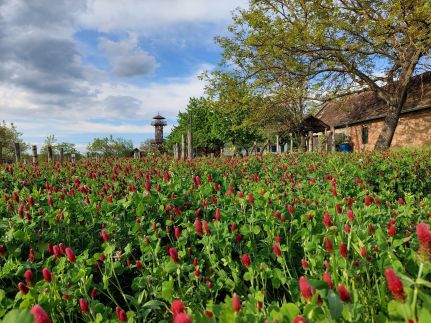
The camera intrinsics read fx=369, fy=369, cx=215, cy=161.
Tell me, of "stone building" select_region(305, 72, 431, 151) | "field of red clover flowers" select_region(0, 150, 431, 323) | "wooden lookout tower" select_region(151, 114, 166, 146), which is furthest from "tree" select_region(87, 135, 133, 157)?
"field of red clover flowers" select_region(0, 150, 431, 323)

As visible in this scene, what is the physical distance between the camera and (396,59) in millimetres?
21953

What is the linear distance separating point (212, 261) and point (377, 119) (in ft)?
106

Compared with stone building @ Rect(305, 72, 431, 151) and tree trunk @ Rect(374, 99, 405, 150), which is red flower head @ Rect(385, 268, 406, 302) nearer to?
tree trunk @ Rect(374, 99, 405, 150)

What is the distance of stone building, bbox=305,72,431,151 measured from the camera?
26.8 m

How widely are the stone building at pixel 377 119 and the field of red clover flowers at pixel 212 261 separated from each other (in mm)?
24595

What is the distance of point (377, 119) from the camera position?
31.7 metres

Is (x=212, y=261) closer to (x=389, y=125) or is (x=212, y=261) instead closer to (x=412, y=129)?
(x=389, y=125)

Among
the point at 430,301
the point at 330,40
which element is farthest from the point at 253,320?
the point at 330,40

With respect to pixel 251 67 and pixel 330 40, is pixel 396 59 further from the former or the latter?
pixel 251 67

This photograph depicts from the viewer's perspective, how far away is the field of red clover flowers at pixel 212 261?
157 cm

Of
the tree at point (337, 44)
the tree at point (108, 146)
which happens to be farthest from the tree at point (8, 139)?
the tree at point (337, 44)

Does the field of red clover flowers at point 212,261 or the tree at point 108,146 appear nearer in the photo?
the field of red clover flowers at point 212,261

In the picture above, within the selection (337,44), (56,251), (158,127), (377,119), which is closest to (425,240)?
(56,251)

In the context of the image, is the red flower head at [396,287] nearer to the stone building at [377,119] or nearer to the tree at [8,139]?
the stone building at [377,119]
